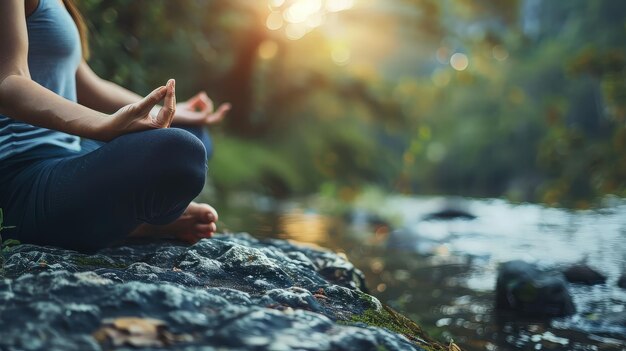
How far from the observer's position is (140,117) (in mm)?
1615

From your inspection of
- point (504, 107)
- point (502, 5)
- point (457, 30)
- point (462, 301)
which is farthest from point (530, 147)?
point (462, 301)

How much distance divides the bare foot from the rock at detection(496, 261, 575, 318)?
2.05m

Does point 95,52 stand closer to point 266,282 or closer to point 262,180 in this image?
point 266,282

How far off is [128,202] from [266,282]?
0.44 metres

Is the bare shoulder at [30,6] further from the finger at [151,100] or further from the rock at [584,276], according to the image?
the rock at [584,276]

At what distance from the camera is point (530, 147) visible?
32.0 meters

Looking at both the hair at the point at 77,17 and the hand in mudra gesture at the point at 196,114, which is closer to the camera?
the hair at the point at 77,17

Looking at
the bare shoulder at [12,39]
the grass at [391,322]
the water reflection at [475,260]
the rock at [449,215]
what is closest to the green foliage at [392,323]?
the grass at [391,322]

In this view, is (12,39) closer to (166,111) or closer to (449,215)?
Answer: (166,111)

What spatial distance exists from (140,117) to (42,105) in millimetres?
282

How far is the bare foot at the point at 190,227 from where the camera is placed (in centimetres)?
227

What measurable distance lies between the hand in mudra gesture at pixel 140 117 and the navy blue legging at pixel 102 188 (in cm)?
2

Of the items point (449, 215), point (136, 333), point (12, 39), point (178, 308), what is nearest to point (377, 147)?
point (449, 215)

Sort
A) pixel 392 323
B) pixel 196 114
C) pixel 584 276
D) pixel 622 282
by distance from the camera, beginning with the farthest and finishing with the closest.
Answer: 1. pixel 584 276
2. pixel 622 282
3. pixel 196 114
4. pixel 392 323
